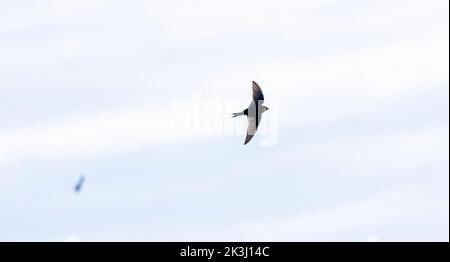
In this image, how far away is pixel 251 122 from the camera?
123m

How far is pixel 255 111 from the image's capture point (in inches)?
4815

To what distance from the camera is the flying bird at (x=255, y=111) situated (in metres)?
122

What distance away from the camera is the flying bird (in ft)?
401

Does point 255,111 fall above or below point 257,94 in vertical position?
below
